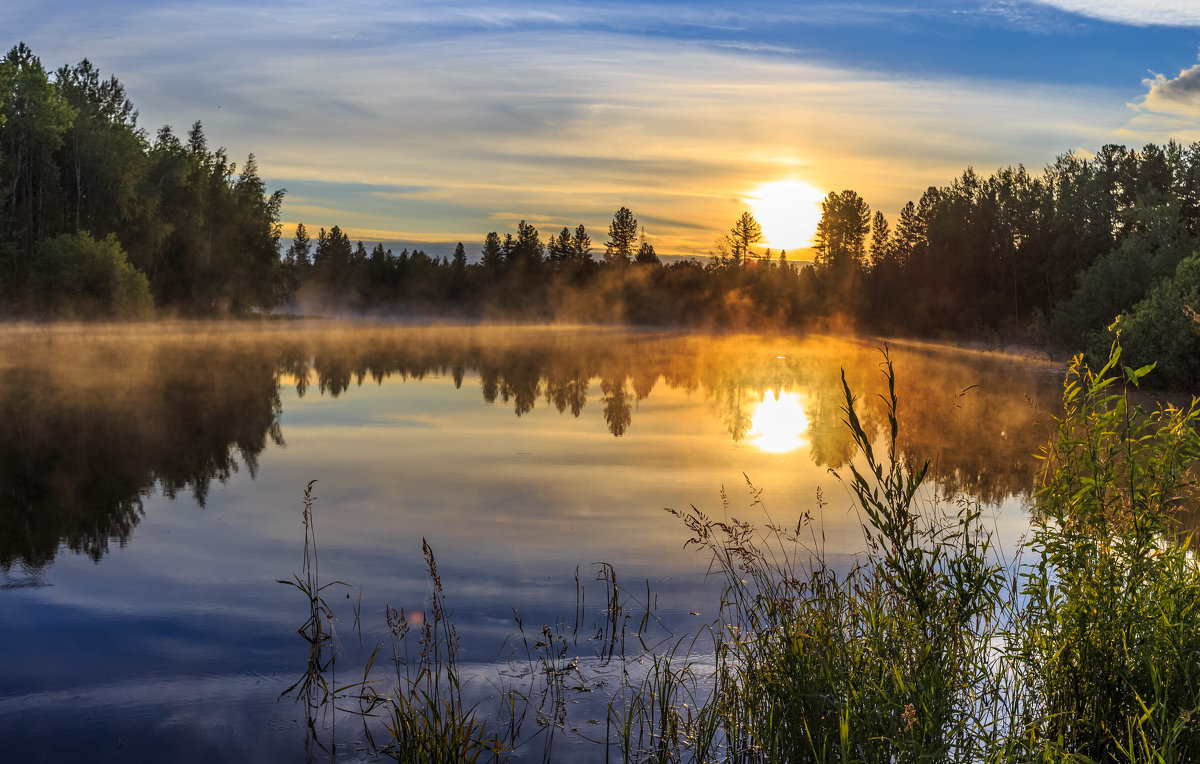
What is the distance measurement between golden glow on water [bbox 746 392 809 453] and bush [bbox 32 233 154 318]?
53.4 metres

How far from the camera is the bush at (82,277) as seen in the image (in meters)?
65.2

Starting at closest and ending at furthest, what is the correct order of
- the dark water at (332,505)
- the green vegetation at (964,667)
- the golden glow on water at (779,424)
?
the green vegetation at (964,667) → the dark water at (332,505) → the golden glow on water at (779,424)

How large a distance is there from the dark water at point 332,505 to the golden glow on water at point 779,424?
14 cm

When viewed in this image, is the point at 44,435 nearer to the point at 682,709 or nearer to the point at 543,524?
the point at 543,524

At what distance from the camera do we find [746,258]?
480ft

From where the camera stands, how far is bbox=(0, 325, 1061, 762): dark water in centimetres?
763

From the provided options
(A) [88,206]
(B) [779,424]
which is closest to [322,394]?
(B) [779,424]

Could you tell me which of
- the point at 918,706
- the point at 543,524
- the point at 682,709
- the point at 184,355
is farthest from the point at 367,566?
the point at 184,355

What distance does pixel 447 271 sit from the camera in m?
159

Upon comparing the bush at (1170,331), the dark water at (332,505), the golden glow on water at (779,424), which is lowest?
the dark water at (332,505)

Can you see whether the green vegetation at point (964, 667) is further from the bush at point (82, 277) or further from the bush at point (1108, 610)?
the bush at point (82, 277)

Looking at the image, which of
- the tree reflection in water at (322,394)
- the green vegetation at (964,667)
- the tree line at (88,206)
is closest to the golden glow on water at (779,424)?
the tree reflection in water at (322,394)

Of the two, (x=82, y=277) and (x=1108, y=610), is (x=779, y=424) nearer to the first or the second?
(x=1108, y=610)

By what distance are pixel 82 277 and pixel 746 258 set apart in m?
99.2
